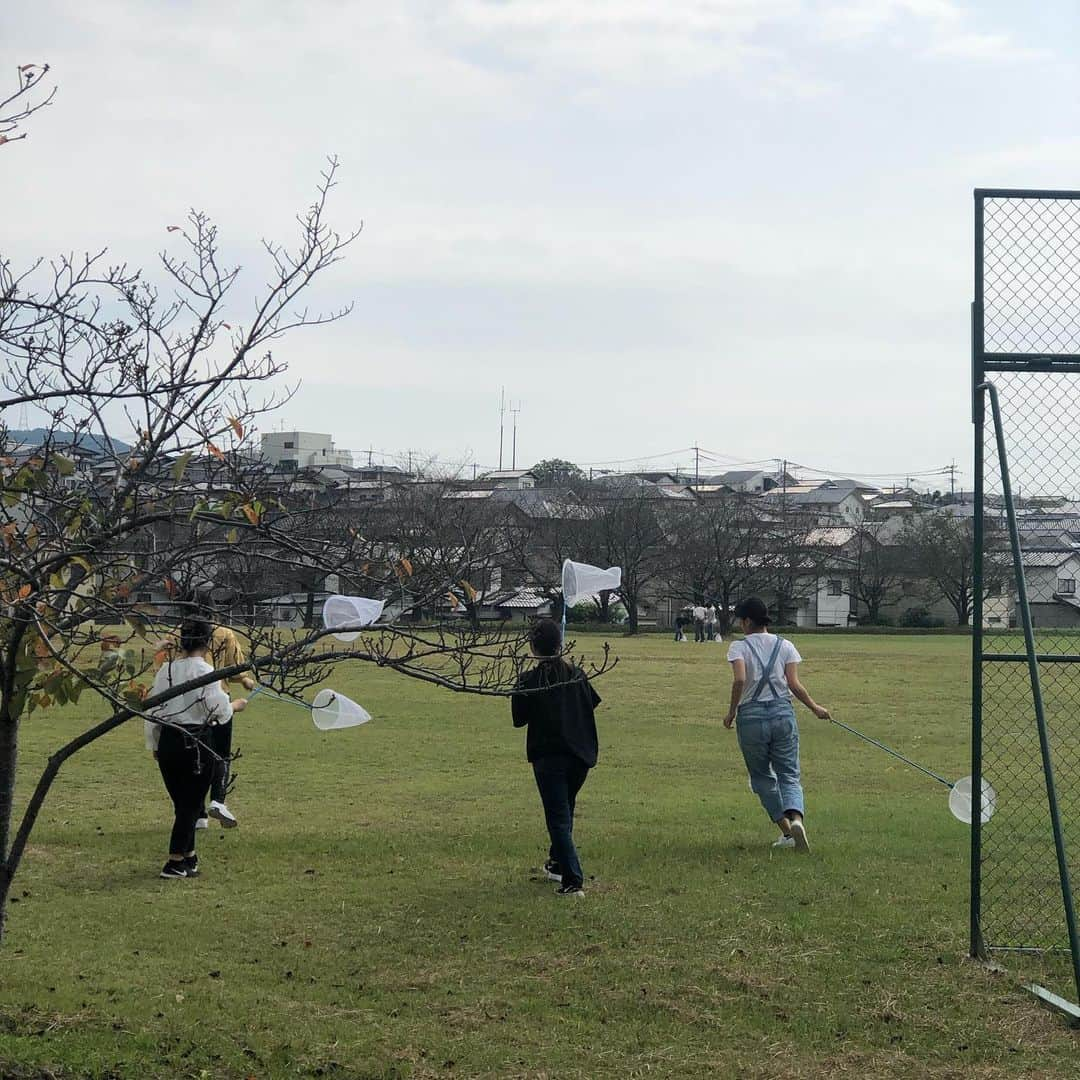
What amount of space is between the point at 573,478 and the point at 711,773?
74.6 metres

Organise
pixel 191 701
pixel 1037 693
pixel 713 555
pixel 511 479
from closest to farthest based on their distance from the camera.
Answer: pixel 1037 693, pixel 191 701, pixel 713 555, pixel 511 479

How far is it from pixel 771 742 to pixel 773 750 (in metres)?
0.06

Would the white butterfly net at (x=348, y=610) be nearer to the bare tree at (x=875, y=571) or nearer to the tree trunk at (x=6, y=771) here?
the tree trunk at (x=6, y=771)

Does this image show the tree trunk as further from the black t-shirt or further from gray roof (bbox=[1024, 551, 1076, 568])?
gray roof (bbox=[1024, 551, 1076, 568])

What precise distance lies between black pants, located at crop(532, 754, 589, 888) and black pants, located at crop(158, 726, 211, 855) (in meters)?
2.05

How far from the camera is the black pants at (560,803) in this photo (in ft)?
26.7

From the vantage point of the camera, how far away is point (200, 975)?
6508 mm

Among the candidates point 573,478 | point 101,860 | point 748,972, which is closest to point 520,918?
point 748,972

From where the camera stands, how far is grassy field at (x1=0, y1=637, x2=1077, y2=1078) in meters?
5.57

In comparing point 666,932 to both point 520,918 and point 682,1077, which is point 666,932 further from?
point 682,1077

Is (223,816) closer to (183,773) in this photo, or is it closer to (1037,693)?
(183,773)

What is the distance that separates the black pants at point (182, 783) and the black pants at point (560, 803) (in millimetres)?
2053

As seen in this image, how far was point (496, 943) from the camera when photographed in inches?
282

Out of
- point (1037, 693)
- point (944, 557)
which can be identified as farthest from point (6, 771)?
point (944, 557)
